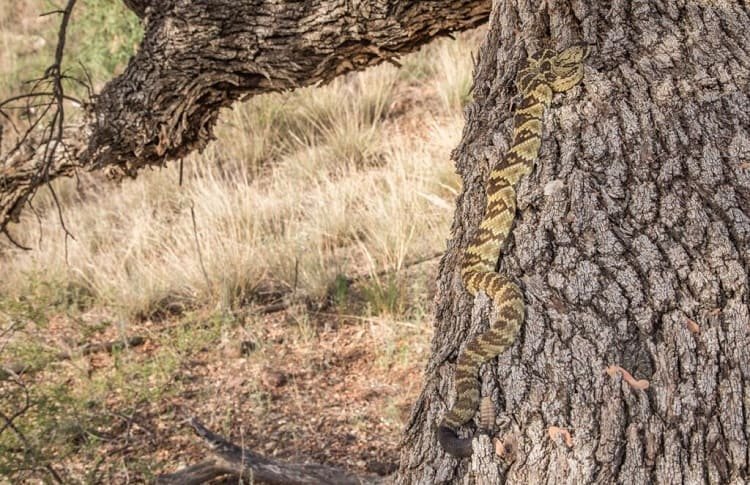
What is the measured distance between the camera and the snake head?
3119 mm

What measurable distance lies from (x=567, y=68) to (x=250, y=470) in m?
2.49

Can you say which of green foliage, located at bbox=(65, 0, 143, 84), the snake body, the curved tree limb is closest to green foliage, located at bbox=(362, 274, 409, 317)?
the curved tree limb

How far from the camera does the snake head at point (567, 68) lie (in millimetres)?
3119

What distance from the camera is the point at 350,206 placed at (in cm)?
788

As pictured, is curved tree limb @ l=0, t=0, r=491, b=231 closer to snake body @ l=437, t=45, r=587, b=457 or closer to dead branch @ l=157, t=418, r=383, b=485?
snake body @ l=437, t=45, r=587, b=457

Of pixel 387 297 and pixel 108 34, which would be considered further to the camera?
pixel 108 34

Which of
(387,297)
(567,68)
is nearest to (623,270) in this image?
(567,68)

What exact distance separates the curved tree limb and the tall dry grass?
0.88 metres

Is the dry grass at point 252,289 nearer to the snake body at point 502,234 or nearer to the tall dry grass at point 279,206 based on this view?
the tall dry grass at point 279,206

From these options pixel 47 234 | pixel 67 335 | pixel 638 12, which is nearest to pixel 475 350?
pixel 638 12

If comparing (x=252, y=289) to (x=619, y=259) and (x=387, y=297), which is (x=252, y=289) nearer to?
(x=387, y=297)

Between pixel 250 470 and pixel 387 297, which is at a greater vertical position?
pixel 250 470

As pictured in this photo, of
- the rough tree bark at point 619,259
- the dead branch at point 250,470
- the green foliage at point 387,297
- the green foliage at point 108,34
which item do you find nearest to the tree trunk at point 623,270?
the rough tree bark at point 619,259

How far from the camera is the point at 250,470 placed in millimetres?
4262
